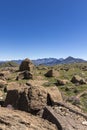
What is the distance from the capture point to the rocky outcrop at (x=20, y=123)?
13656mm

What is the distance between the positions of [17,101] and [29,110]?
182cm

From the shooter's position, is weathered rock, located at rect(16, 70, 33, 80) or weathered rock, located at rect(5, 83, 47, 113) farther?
weathered rock, located at rect(16, 70, 33, 80)

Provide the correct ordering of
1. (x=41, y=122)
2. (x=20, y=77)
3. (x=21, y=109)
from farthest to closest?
(x=20, y=77), (x=21, y=109), (x=41, y=122)

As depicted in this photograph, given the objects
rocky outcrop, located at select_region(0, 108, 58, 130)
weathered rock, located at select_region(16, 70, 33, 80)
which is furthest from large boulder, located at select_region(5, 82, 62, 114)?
weathered rock, located at select_region(16, 70, 33, 80)

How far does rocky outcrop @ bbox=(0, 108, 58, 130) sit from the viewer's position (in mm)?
13656

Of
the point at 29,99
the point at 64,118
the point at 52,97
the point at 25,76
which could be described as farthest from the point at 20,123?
the point at 25,76

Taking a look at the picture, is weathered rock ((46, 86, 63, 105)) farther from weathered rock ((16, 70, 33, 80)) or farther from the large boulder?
weathered rock ((16, 70, 33, 80))

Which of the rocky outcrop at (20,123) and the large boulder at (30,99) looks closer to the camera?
the rocky outcrop at (20,123)

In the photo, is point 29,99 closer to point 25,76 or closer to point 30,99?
point 30,99

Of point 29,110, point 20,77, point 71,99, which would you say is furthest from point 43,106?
point 20,77

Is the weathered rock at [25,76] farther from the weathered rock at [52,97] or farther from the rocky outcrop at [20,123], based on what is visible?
the rocky outcrop at [20,123]

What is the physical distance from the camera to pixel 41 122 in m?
15.6

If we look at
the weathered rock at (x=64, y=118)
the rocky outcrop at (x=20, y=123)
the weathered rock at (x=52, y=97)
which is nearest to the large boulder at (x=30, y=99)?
the weathered rock at (x=52, y=97)

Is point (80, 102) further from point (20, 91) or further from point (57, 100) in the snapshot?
point (20, 91)
